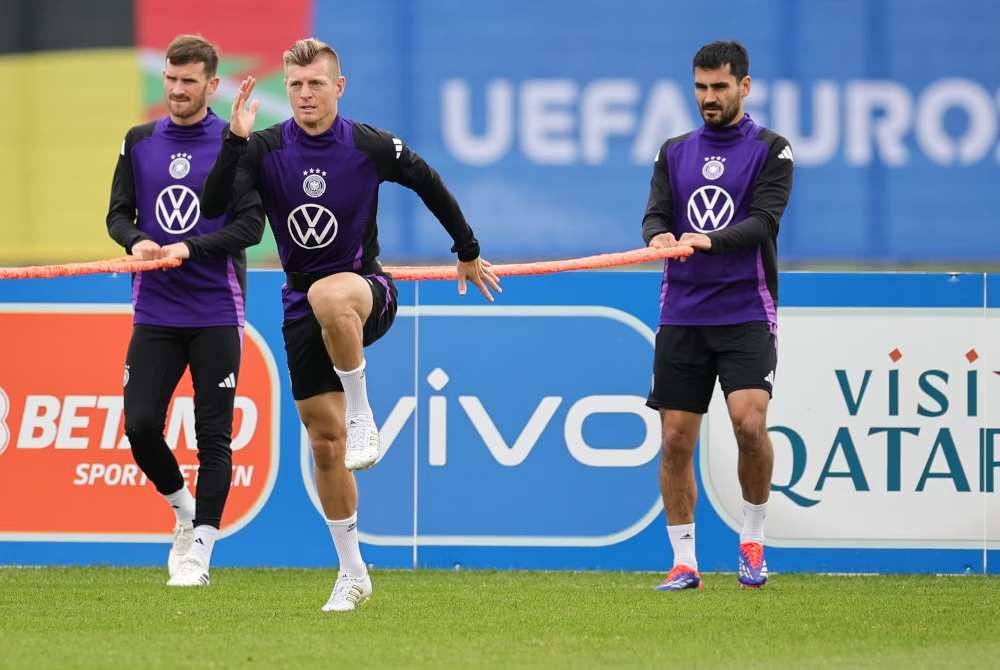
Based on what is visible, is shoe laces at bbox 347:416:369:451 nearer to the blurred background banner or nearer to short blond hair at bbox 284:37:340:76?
short blond hair at bbox 284:37:340:76

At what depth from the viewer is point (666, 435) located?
7.56m

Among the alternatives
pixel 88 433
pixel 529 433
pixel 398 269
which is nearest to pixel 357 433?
pixel 398 269

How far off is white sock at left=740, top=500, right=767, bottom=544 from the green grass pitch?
220 millimetres

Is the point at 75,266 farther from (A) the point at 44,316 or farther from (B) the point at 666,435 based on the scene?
(B) the point at 666,435

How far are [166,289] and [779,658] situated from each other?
10.2ft

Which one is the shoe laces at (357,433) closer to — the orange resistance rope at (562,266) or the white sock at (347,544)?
the white sock at (347,544)

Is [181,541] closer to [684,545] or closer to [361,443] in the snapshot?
[361,443]

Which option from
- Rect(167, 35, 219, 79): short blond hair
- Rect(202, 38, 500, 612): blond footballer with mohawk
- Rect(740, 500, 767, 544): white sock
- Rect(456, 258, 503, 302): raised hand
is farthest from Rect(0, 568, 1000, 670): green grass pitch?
Rect(167, 35, 219, 79): short blond hair

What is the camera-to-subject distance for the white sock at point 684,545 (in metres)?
7.54

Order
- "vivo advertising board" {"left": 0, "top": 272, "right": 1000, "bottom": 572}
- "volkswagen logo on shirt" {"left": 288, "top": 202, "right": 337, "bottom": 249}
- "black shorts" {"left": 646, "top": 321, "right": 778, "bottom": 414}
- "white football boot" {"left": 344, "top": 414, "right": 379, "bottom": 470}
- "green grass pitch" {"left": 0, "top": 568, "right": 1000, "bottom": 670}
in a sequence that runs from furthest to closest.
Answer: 1. "vivo advertising board" {"left": 0, "top": 272, "right": 1000, "bottom": 572}
2. "black shorts" {"left": 646, "top": 321, "right": 778, "bottom": 414}
3. "volkswagen logo on shirt" {"left": 288, "top": 202, "right": 337, "bottom": 249}
4. "white football boot" {"left": 344, "top": 414, "right": 379, "bottom": 470}
5. "green grass pitch" {"left": 0, "top": 568, "right": 1000, "bottom": 670}

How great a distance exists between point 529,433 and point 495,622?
2057 millimetres

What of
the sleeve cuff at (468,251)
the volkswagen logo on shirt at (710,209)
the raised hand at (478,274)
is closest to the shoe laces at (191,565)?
the raised hand at (478,274)

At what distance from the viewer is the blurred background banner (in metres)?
8.85

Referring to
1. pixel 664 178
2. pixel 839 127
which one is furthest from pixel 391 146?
pixel 839 127
